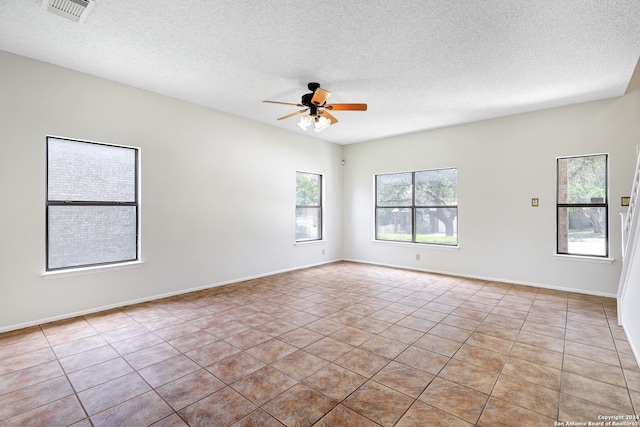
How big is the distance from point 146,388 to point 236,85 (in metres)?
3.34

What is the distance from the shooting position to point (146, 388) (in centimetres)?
216

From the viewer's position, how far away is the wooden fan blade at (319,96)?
3.49 metres

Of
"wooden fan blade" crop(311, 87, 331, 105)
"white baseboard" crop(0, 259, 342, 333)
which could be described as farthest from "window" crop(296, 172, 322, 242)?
"wooden fan blade" crop(311, 87, 331, 105)

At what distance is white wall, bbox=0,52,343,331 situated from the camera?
3199 millimetres

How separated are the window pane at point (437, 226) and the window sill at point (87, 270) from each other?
4.91 metres

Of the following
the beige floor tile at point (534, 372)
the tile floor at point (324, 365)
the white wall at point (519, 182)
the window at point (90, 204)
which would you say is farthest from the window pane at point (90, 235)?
the white wall at point (519, 182)

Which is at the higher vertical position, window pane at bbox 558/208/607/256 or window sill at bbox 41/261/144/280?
window pane at bbox 558/208/607/256

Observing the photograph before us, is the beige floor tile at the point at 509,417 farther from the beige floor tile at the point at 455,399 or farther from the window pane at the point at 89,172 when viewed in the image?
the window pane at the point at 89,172

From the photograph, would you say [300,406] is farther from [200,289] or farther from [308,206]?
[308,206]

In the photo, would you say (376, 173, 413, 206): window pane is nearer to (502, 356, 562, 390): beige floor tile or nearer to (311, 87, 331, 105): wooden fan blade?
(311, 87, 331, 105): wooden fan blade

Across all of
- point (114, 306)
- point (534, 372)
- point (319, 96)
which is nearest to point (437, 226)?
point (319, 96)

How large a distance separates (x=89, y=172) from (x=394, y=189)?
17.3 feet

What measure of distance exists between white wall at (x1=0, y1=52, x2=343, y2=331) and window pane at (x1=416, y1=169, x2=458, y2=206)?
2134 mm

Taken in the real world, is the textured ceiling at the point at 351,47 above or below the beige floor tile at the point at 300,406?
above
